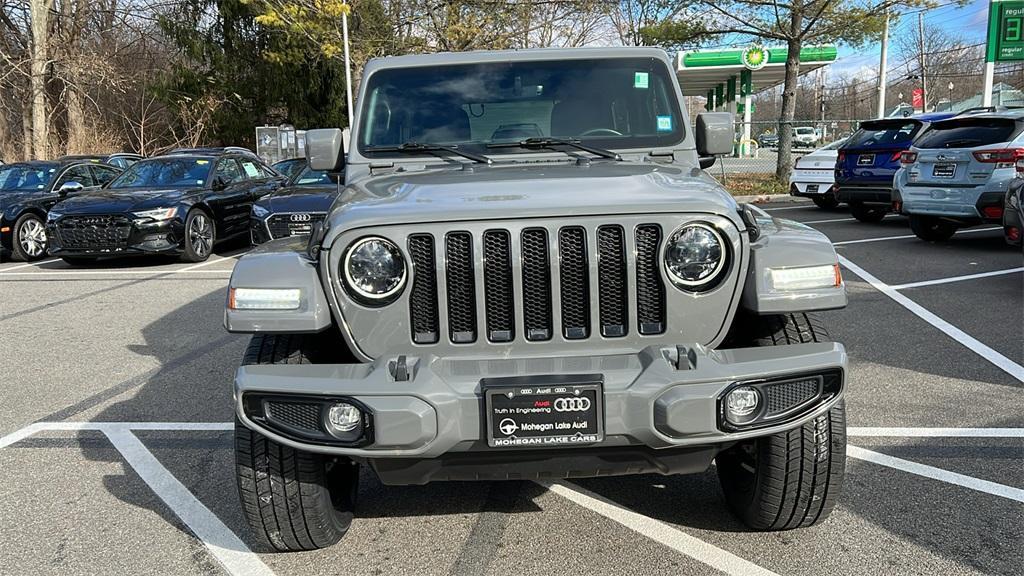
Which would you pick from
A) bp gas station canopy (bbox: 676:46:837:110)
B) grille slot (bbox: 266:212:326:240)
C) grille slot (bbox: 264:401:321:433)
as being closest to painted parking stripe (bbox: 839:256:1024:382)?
grille slot (bbox: 264:401:321:433)

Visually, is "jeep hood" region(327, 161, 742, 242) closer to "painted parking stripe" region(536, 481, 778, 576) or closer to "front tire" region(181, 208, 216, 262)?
"painted parking stripe" region(536, 481, 778, 576)

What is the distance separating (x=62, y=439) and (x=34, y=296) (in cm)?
575

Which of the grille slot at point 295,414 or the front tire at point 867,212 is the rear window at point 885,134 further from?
the grille slot at point 295,414

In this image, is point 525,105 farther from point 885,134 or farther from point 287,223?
point 885,134

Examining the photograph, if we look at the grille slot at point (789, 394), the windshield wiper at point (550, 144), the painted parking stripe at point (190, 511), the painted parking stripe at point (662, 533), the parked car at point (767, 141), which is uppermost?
the parked car at point (767, 141)

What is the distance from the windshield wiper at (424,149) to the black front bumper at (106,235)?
8.09 metres

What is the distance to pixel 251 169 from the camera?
13828 mm

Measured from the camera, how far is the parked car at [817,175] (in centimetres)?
1467

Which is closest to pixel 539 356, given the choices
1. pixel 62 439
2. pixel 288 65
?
pixel 62 439

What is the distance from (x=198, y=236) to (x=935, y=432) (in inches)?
397

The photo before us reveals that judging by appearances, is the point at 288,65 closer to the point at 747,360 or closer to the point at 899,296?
the point at 899,296

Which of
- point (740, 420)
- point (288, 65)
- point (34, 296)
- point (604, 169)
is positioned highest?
point (288, 65)

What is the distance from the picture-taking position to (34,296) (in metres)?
9.54

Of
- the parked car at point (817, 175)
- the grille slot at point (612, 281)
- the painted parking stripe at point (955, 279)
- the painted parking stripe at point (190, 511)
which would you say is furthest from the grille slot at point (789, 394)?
the parked car at point (817, 175)
